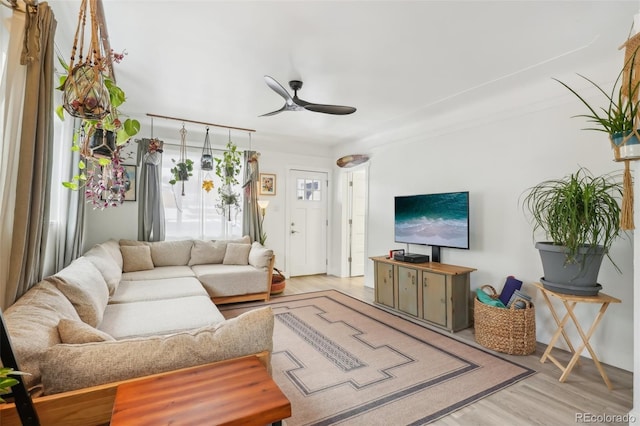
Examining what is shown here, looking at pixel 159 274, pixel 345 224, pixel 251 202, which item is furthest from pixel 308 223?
pixel 159 274

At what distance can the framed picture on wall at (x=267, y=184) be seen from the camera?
5.57 m

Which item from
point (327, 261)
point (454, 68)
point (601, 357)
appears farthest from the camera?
point (327, 261)

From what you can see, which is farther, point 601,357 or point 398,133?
point 398,133

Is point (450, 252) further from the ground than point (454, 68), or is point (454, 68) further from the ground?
point (454, 68)

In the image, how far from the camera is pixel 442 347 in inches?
115

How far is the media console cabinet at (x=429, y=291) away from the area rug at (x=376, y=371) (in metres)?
0.22

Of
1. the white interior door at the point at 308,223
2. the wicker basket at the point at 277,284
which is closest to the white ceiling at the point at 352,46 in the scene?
the white interior door at the point at 308,223

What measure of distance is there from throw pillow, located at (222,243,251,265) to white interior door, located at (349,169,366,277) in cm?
214

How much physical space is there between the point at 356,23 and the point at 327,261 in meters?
4.67

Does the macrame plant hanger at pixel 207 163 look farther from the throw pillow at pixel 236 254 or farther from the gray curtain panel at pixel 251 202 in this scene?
the throw pillow at pixel 236 254

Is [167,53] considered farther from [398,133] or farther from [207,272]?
[398,133]

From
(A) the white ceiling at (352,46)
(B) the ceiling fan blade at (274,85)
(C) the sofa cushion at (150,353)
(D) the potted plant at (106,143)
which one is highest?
(A) the white ceiling at (352,46)

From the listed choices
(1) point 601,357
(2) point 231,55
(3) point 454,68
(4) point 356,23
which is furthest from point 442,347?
(2) point 231,55

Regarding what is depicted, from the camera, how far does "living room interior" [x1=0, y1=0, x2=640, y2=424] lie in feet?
7.01
